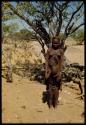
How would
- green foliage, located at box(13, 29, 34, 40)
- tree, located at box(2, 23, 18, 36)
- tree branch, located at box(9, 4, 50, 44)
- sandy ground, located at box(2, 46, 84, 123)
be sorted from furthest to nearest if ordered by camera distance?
green foliage, located at box(13, 29, 34, 40) → tree branch, located at box(9, 4, 50, 44) → tree, located at box(2, 23, 18, 36) → sandy ground, located at box(2, 46, 84, 123)

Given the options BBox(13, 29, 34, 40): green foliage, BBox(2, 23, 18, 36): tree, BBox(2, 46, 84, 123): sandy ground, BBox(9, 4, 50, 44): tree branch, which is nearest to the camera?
BBox(2, 46, 84, 123): sandy ground

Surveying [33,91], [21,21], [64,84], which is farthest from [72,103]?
[21,21]

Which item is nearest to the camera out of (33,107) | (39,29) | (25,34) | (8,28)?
(33,107)

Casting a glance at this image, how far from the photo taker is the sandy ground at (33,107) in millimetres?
8633

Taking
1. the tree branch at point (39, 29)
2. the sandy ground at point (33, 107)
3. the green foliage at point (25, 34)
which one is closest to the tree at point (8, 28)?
the green foliage at point (25, 34)

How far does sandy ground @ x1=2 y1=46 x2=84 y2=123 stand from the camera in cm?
863

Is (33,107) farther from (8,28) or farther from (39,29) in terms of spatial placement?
(39,29)

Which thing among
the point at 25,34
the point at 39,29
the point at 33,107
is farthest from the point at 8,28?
the point at 33,107

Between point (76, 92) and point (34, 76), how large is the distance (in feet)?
9.37

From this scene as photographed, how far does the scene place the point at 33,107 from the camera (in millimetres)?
9797

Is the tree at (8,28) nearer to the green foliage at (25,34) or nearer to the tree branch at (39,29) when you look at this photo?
the green foliage at (25,34)

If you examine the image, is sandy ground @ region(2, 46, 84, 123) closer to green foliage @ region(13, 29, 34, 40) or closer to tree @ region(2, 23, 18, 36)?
tree @ region(2, 23, 18, 36)

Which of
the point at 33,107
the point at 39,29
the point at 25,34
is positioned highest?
the point at 39,29

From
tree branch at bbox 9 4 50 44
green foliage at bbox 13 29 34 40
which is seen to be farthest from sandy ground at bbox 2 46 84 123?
green foliage at bbox 13 29 34 40
